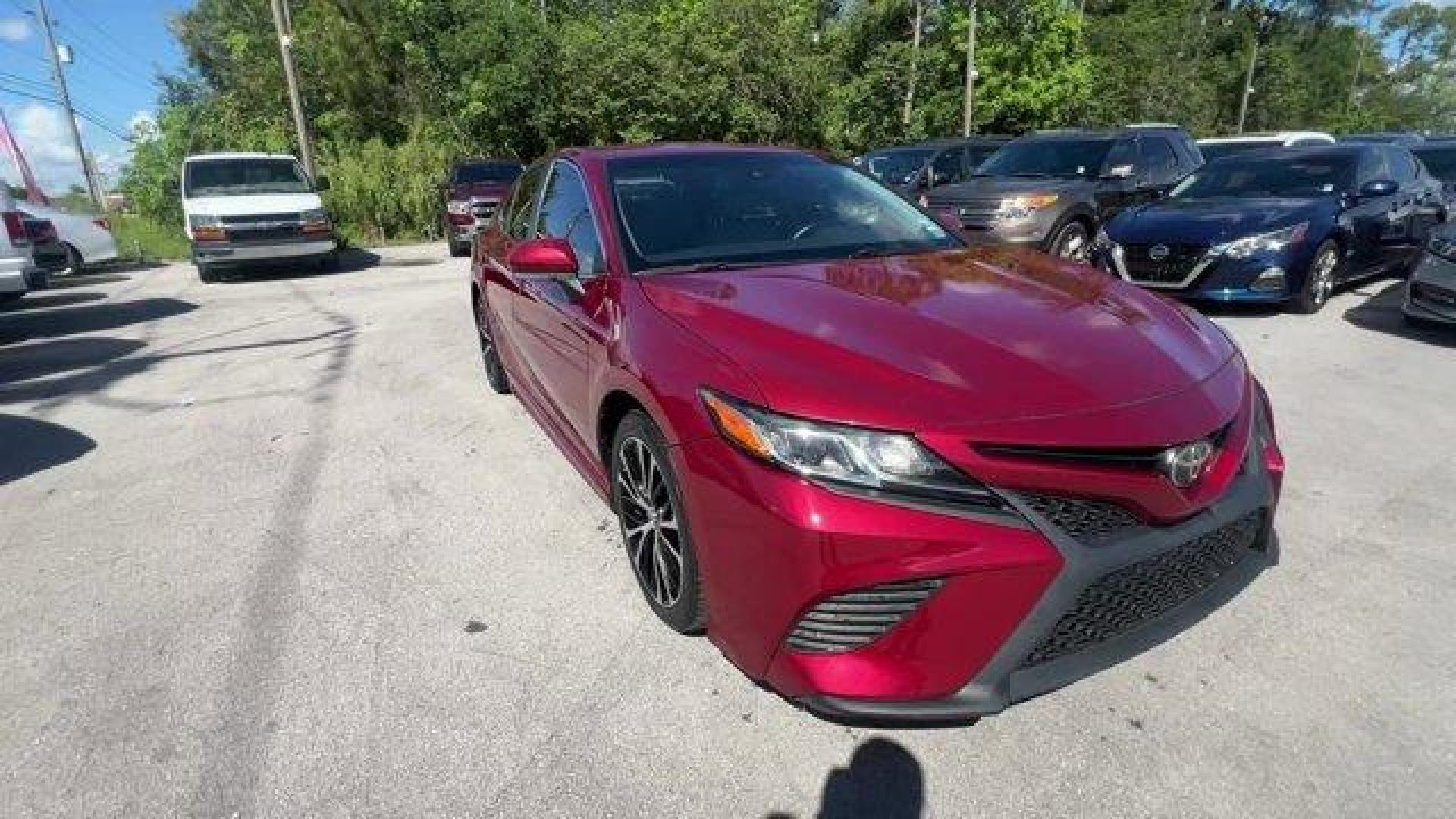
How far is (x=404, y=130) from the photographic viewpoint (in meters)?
26.2

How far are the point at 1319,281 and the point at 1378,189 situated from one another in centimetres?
98

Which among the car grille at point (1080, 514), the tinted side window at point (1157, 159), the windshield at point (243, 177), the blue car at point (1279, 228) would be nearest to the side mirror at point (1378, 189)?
the blue car at point (1279, 228)

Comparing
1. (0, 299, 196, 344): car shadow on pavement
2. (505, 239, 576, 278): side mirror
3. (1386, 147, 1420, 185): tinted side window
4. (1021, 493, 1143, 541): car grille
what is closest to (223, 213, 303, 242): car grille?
(0, 299, 196, 344): car shadow on pavement

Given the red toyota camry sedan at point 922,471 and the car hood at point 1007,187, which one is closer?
the red toyota camry sedan at point 922,471

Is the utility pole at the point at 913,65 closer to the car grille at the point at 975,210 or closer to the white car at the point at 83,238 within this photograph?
the car grille at the point at 975,210

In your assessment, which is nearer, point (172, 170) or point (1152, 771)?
point (1152, 771)

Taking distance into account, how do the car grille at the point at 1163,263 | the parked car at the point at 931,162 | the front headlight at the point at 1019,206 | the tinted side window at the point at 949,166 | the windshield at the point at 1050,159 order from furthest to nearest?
the tinted side window at the point at 949,166
the parked car at the point at 931,162
the windshield at the point at 1050,159
the front headlight at the point at 1019,206
the car grille at the point at 1163,263

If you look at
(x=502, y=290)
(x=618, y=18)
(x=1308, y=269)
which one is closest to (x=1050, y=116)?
(x=618, y=18)

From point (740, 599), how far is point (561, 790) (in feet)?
2.29

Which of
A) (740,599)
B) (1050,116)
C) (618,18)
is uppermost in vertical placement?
(618,18)

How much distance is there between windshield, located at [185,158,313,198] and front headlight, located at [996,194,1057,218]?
10.8 metres

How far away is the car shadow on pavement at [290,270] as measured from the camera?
1352 centimetres

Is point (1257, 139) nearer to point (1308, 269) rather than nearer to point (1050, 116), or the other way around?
point (1308, 269)

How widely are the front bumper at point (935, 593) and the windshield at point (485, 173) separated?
14.7 m
